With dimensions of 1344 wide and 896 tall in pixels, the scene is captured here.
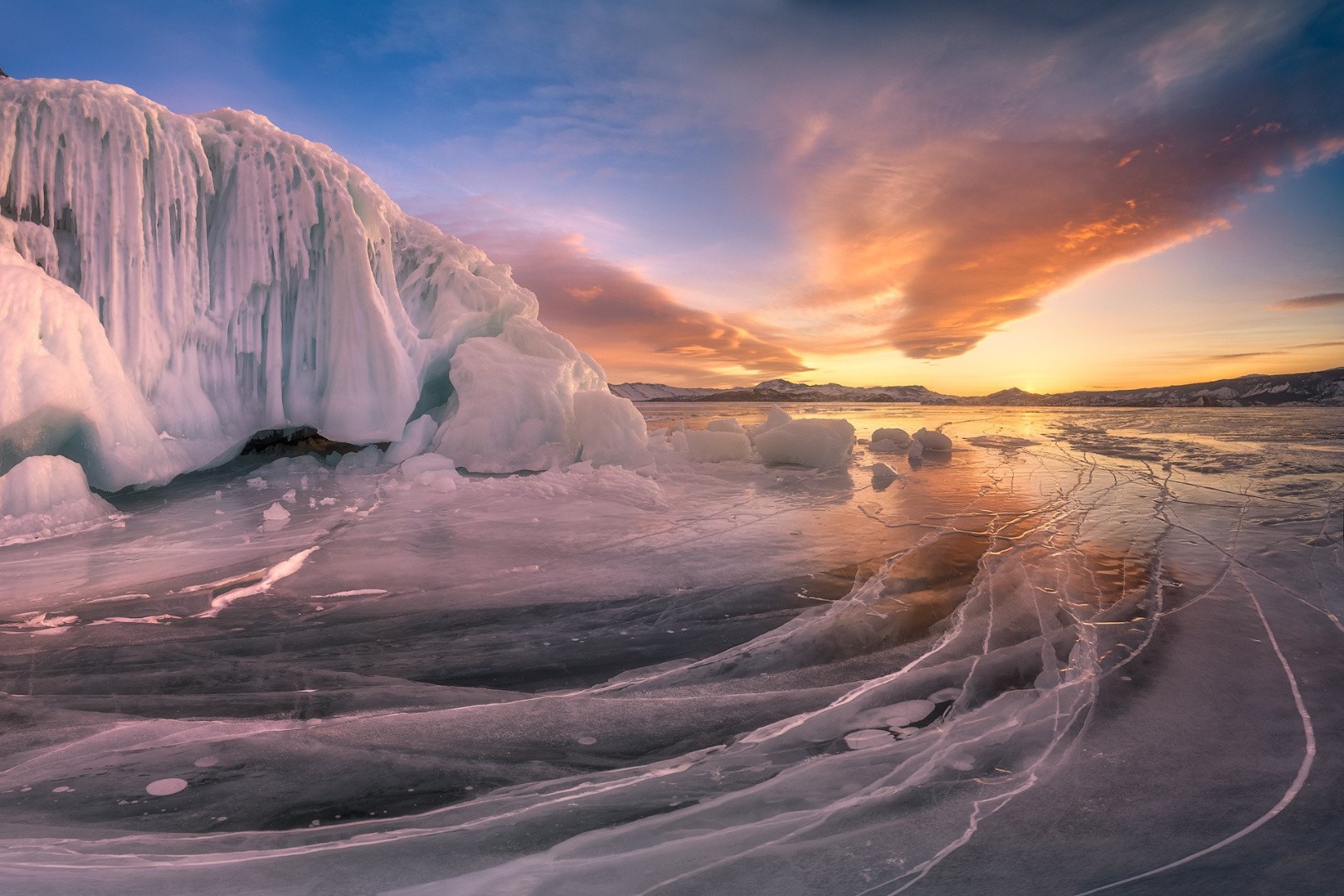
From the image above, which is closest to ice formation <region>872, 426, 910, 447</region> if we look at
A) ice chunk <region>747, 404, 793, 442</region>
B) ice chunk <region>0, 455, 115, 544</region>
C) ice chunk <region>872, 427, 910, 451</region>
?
ice chunk <region>872, 427, 910, 451</region>

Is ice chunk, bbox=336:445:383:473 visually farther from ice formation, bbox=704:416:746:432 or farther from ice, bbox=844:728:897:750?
ice, bbox=844:728:897:750

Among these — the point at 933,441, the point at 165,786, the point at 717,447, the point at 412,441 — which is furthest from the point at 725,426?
the point at 165,786

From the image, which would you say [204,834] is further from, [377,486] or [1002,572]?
[377,486]

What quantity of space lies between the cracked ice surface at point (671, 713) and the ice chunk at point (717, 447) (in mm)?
6353

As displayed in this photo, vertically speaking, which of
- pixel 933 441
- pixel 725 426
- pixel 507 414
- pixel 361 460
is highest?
pixel 507 414

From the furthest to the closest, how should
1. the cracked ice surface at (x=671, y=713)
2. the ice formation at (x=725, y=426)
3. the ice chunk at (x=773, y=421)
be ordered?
the ice chunk at (x=773, y=421), the ice formation at (x=725, y=426), the cracked ice surface at (x=671, y=713)

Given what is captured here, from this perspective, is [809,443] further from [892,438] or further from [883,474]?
[892,438]

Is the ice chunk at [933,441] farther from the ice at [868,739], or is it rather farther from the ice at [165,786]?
the ice at [165,786]

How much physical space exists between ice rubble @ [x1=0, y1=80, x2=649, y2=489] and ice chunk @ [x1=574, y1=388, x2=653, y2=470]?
0.11 ft

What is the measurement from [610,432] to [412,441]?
10.5ft

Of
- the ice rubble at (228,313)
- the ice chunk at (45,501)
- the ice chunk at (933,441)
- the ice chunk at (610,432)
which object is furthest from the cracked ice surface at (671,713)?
the ice chunk at (933,441)

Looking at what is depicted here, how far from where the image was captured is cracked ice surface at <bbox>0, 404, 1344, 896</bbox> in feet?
4.99

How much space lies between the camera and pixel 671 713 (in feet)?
7.66

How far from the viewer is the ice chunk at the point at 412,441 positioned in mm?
9883
